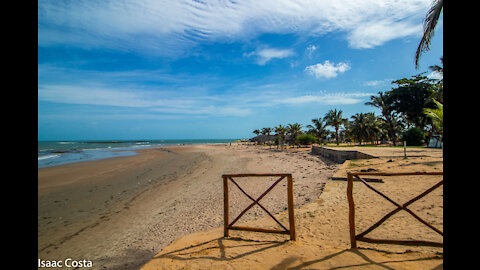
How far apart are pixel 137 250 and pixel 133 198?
471 centimetres

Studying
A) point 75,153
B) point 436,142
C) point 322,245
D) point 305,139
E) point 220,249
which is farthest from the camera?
point 305,139

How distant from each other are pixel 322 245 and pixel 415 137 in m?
29.5

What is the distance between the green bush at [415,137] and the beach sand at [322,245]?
24216 mm

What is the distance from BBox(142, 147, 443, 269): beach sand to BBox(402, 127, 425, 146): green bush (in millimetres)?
24216

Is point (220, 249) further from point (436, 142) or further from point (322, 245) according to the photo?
point (436, 142)

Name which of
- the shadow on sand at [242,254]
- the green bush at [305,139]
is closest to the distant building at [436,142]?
the green bush at [305,139]

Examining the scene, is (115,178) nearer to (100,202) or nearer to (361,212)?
(100,202)

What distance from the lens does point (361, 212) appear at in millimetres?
6160

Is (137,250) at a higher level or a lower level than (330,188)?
lower

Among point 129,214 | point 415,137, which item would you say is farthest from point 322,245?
point 415,137

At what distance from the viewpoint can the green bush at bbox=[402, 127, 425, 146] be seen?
25.6 meters

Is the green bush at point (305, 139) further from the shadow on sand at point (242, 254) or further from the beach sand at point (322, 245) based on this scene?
the shadow on sand at point (242, 254)

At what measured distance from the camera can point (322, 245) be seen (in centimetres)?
446
